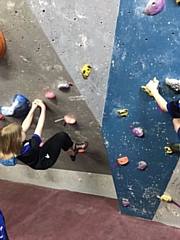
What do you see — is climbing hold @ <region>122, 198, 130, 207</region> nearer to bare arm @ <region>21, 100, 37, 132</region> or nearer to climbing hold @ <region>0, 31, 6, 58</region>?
bare arm @ <region>21, 100, 37, 132</region>

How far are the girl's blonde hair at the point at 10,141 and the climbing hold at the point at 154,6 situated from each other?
88 cm

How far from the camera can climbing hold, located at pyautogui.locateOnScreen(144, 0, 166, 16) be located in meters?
Result: 1.29

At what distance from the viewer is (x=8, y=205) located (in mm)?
2447

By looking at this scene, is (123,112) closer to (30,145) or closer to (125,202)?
(30,145)

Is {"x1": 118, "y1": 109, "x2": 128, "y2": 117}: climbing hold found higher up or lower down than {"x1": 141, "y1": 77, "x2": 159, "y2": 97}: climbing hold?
lower down

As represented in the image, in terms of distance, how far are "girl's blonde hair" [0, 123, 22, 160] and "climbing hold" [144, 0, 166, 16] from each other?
34.7 inches

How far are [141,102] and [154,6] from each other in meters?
0.45

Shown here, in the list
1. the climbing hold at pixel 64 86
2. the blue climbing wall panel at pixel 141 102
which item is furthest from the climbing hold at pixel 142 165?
the climbing hold at pixel 64 86

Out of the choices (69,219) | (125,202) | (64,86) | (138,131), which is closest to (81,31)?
(64,86)

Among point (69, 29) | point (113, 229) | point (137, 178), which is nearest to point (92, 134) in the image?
point (137, 178)

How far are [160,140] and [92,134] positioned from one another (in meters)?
0.45

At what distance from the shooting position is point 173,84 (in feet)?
4.65

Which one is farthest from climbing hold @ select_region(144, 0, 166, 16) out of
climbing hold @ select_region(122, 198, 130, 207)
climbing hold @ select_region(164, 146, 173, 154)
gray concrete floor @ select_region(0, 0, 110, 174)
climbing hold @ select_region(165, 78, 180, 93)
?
climbing hold @ select_region(122, 198, 130, 207)

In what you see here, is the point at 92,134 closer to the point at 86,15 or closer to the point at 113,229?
the point at 113,229
